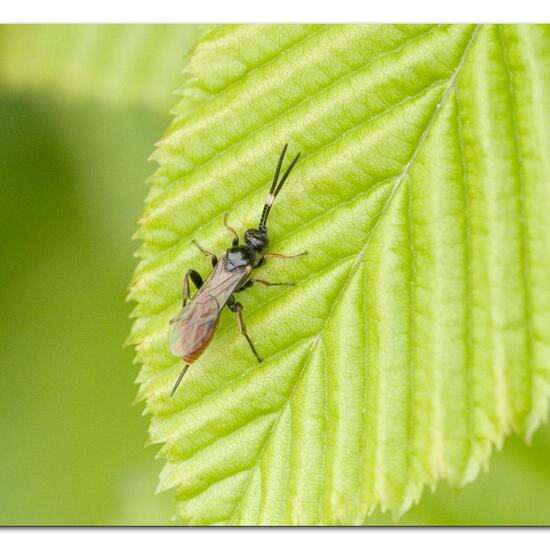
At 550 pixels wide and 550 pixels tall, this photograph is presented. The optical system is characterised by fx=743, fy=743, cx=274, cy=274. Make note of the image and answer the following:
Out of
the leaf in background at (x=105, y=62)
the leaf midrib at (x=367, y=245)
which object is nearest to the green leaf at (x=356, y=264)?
the leaf midrib at (x=367, y=245)

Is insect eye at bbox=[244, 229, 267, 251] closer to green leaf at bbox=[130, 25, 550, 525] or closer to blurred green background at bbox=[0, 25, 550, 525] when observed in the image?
green leaf at bbox=[130, 25, 550, 525]

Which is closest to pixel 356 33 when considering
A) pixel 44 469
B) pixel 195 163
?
pixel 195 163

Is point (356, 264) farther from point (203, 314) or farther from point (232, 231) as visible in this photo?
point (203, 314)

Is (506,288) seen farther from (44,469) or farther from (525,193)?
(44,469)
